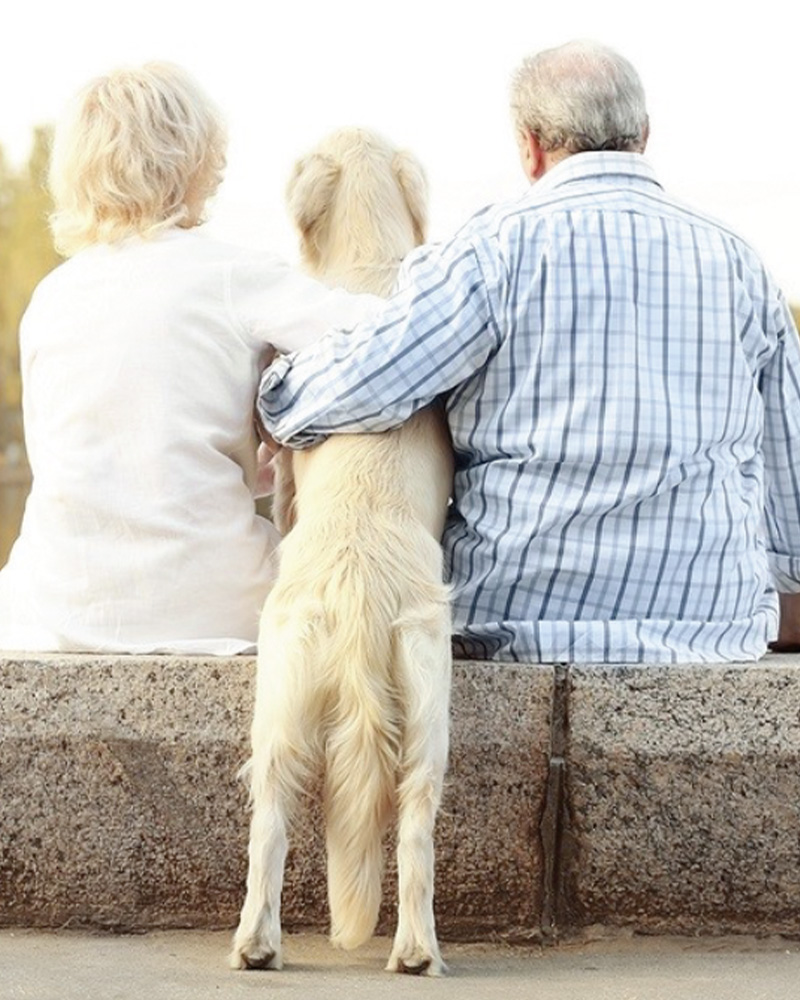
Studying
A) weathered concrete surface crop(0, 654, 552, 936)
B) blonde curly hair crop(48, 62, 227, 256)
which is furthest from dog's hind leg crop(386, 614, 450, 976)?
blonde curly hair crop(48, 62, 227, 256)

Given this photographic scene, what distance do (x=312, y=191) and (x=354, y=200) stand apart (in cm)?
11

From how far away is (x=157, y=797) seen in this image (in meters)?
3.91

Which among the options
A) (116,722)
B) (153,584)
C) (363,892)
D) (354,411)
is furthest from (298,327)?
(363,892)

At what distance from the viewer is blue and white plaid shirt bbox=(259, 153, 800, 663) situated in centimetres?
383

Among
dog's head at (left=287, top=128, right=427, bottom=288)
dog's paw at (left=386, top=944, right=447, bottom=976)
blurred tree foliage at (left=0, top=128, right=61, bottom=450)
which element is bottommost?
blurred tree foliage at (left=0, top=128, right=61, bottom=450)

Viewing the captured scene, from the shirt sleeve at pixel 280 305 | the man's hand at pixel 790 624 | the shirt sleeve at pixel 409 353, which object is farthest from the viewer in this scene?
the man's hand at pixel 790 624

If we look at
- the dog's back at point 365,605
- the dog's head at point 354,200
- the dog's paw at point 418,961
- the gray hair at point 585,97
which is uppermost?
the gray hair at point 585,97

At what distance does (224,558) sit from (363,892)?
894 millimetres

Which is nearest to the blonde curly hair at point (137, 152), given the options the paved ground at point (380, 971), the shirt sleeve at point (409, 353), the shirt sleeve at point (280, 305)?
the shirt sleeve at point (280, 305)

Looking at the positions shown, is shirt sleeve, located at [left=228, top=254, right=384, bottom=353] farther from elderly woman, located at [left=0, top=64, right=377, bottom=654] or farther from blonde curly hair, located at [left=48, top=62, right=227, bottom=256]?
blonde curly hair, located at [left=48, top=62, right=227, bottom=256]

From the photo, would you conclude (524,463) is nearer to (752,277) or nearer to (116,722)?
(752,277)

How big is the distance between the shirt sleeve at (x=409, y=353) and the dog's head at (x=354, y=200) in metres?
0.64

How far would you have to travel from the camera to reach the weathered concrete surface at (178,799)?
152 inches

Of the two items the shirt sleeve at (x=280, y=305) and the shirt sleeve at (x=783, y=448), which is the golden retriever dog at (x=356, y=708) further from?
the shirt sleeve at (x=783, y=448)
